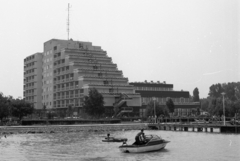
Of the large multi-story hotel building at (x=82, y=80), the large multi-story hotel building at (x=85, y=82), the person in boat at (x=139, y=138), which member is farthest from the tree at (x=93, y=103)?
the person in boat at (x=139, y=138)

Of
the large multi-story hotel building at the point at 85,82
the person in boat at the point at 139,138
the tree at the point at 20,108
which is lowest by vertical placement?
the person in boat at the point at 139,138

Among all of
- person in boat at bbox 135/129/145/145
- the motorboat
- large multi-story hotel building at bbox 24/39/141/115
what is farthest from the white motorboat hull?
large multi-story hotel building at bbox 24/39/141/115

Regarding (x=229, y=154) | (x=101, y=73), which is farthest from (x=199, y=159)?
(x=101, y=73)

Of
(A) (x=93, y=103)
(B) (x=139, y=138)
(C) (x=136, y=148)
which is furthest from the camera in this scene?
(A) (x=93, y=103)

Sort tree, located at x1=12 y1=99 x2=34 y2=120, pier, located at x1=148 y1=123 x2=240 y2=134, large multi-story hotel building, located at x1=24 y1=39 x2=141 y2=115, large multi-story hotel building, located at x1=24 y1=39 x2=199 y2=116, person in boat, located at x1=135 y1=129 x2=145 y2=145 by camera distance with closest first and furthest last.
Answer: person in boat, located at x1=135 y1=129 x2=145 y2=145 < pier, located at x1=148 y1=123 x2=240 y2=134 < tree, located at x1=12 y1=99 x2=34 y2=120 < large multi-story hotel building, located at x1=24 y1=39 x2=199 y2=116 < large multi-story hotel building, located at x1=24 y1=39 x2=141 y2=115

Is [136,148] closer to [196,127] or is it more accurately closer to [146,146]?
[146,146]

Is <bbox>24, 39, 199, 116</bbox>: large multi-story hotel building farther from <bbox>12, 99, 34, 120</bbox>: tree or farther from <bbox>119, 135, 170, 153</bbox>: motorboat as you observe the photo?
<bbox>119, 135, 170, 153</bbox>: motorboat

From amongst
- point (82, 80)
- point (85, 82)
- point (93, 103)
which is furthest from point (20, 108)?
point (85, 82)

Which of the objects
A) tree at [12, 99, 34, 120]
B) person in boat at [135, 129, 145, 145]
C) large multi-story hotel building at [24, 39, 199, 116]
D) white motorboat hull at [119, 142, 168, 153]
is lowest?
white motorboat hull at [119, 142, 168, 153]

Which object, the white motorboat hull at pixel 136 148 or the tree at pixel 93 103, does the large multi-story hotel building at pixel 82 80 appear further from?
the white motorboat hull at pixel 136 148

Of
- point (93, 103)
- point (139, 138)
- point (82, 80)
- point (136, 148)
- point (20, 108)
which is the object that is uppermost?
point (82, 80)

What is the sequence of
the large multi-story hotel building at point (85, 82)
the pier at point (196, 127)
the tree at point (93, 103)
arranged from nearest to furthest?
the pier at point (196, 127)
the tree at point (93, 103)
the large multi-story hotel building at point (85, 82)

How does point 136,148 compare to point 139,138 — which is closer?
point 136,148

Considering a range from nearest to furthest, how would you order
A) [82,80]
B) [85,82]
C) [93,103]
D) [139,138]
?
[139,138] → [93,103] → [85,82] → [82,80]
